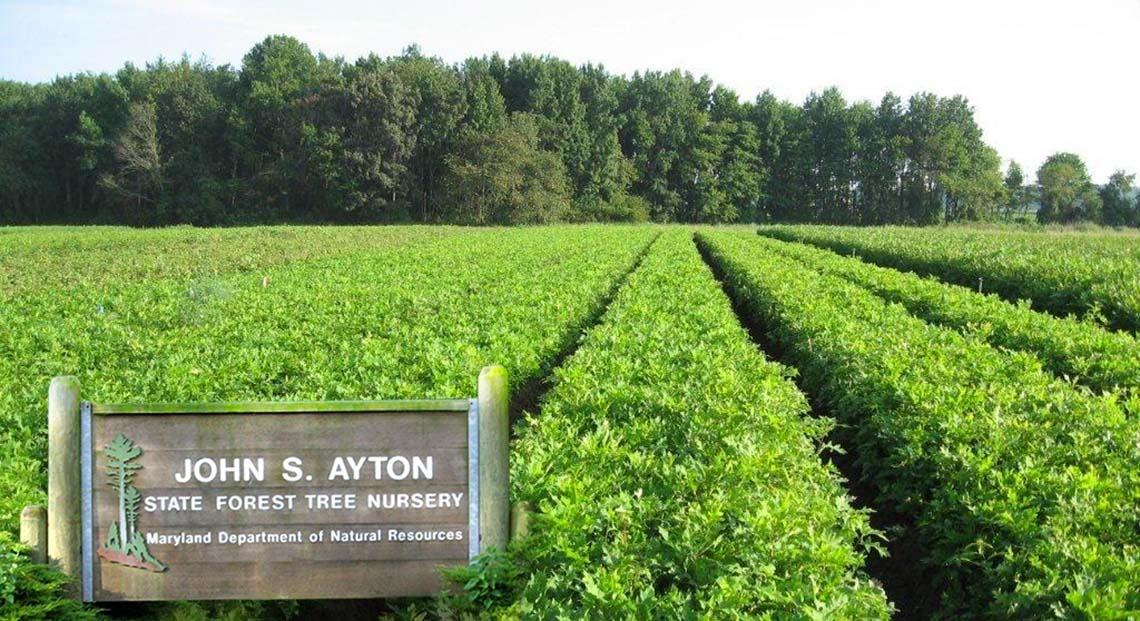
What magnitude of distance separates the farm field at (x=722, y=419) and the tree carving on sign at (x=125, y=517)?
39 cm

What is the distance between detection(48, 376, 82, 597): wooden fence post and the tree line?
67.8 meters

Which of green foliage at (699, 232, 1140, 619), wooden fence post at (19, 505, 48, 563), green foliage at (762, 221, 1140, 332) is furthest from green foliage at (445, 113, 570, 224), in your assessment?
wooden fence post at (19, 505, 48, 563)

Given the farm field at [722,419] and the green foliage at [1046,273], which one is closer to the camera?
the farm field at [722,419]

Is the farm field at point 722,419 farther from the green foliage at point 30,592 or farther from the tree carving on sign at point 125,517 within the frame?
the tree carving on sign at point 125,517

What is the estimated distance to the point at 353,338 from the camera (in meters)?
9.18

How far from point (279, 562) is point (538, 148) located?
79.9m

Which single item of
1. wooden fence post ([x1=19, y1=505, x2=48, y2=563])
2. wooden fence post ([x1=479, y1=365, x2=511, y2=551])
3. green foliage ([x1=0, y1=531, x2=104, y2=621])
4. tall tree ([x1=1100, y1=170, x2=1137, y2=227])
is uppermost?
tall tree ([x1=1100, y1=170, x2=1137, y2=227])

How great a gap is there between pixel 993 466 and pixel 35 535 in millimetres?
5197

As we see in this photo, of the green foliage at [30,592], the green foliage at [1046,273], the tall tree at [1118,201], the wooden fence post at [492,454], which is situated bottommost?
the green foliage at [30,592]

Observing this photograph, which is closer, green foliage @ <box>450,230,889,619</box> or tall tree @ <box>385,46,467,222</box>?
green foliage @ <box>450,230,889,619</box>

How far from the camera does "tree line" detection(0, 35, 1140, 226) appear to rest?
72.9m

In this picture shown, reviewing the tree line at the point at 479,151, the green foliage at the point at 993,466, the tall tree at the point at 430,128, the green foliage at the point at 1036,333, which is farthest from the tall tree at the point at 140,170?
the green foliage at the point at 993,466

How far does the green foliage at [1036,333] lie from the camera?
8.39 metres

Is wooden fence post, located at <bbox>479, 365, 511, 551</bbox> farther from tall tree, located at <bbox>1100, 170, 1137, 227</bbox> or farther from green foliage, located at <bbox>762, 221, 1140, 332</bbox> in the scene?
tall tree, located at <bbox>1100, 170, 1137, 227</bbox>
